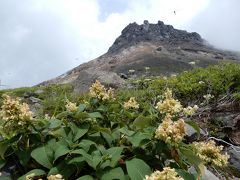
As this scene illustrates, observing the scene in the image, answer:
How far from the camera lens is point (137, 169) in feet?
11.8

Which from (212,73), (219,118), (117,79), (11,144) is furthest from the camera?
(117,79)

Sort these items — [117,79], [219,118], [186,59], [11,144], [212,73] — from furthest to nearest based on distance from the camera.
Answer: [186,59] < [117,79] < [212,73] < [219,118] < [11,144]

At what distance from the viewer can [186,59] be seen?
80.0m

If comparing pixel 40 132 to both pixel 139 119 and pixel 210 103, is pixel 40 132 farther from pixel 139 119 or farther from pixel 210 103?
pixel 210 103

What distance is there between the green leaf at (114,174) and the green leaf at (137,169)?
0.09 metres

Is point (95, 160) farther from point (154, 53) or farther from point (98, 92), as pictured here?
point (154, 53)

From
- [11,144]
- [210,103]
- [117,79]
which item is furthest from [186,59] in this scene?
[11,144]

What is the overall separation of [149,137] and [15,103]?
970 mm

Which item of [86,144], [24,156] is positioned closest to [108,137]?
[86,144]

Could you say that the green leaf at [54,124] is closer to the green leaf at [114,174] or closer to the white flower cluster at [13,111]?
the white flower cluster at [13,111]

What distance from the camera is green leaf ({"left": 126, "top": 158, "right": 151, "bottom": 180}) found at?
353cm

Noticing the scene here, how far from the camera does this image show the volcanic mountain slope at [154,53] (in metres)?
72.2

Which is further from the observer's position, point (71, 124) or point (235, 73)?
point (235, 73)

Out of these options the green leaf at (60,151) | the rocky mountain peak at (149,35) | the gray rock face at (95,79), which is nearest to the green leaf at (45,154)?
the green leaf at (60,151)
